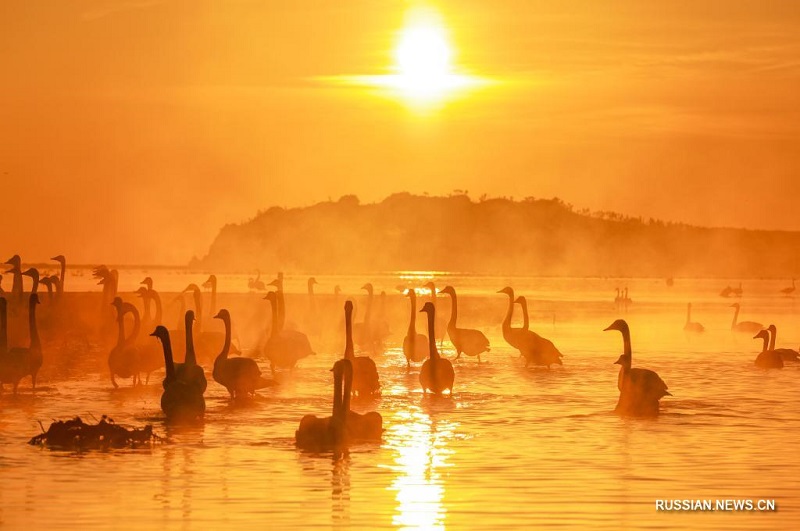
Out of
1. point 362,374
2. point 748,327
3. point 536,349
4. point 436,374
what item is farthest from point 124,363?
point 748,327

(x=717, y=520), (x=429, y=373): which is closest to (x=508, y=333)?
(x=429, y=373)

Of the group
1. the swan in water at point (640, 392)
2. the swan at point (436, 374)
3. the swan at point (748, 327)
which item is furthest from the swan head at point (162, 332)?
the swan at point (748, 327)

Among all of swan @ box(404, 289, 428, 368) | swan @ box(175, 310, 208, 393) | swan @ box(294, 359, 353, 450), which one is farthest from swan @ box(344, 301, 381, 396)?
swan @ box(294, 359, 353, 450)

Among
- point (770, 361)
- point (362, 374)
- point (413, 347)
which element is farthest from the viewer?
point (770, 361)

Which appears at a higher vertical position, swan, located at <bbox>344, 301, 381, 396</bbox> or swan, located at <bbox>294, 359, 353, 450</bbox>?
swan, located at <bbox>344, 301, 381, 396</bbox>

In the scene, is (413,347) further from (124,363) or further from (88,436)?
(88,436)

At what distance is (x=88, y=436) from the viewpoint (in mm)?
16453

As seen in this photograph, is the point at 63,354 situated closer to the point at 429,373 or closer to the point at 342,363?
the point at 429,373

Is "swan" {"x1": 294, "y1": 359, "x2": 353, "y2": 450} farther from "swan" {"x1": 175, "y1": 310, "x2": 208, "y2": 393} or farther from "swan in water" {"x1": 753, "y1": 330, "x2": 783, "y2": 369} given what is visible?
"swan in water" {"x1": 753, "y1": 330, "x2": 783, "y2": 369}

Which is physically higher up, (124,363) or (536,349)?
(536,349)

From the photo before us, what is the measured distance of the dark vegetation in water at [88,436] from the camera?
1636 centimetres

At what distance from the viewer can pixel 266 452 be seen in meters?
16.3

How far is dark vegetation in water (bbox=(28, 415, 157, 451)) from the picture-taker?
16.4 metres

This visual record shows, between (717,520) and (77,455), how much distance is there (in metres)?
7.81
